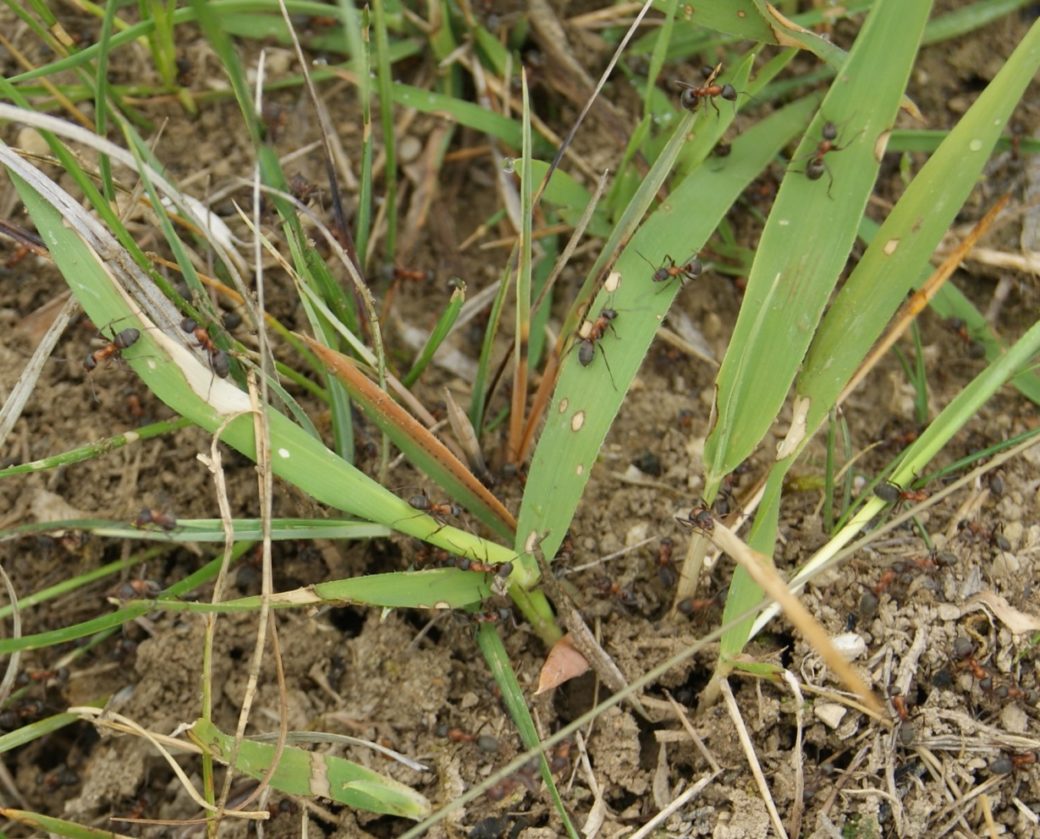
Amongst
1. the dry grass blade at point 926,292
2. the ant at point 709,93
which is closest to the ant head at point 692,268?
the ant at point 709,93

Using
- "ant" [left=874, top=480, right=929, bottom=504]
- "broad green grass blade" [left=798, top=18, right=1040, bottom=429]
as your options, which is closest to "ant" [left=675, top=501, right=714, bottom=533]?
"broad green grass blade" [left=798, top=18, right=1040, bottom=429]

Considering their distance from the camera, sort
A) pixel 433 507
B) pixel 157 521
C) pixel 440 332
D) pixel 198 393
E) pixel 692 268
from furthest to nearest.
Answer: pixel 440 332 < pixel 692 268 < pixel 433 507 < pixel 157 521 < pixel 198 393

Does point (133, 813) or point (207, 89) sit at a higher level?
point (207, 89)

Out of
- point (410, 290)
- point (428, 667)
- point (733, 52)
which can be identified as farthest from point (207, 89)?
point (428, 667)

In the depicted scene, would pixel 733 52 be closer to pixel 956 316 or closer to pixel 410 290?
pixel 956 316

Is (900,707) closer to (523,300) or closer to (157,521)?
(523,300)

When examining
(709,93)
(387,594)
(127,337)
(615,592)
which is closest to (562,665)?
(615,592)
